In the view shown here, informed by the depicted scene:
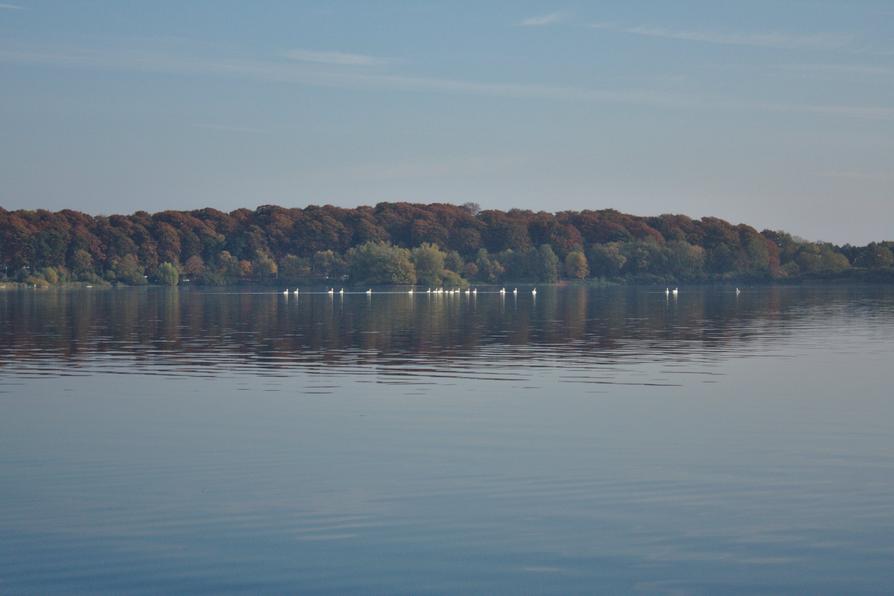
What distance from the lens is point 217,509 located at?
1548cm

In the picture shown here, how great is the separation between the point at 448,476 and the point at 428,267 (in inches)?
6729

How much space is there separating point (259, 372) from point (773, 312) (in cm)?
5474

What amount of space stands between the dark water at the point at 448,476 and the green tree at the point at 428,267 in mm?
149244

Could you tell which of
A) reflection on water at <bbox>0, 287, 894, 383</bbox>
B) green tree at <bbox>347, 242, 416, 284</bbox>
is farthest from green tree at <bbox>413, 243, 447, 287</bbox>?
reflection on water at <bbox>0, 287, 894, 383</bbox>

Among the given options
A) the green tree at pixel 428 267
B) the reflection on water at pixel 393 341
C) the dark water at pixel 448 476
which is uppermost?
the green tree at pixel 428 267

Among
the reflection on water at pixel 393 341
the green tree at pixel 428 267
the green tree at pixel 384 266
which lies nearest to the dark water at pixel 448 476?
the reflection on water at pixel 393 341

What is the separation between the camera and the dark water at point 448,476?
1271cm

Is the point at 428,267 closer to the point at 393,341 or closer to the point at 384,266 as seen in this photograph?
the point at 384,266

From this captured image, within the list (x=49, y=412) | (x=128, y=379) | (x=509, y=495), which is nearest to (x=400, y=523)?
(x=509, y=495)

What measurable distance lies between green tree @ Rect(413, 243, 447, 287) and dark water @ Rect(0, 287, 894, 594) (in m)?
149

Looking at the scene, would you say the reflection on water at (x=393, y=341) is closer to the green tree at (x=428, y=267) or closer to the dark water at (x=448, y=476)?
the dark water at (x=448, y=476)

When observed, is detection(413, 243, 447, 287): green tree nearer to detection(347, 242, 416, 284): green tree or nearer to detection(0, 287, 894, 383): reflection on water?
detection(347, 242, 416, 284): green tree

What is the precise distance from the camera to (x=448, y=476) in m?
17.8

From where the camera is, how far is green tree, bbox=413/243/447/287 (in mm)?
187750
